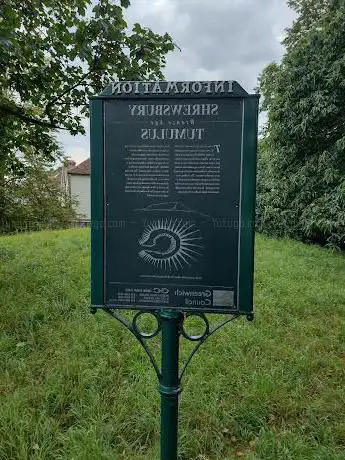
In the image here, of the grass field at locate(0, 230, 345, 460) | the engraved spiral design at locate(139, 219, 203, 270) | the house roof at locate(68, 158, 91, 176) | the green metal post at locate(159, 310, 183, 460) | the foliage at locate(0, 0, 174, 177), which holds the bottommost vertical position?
the grass field at locate(0, 230, 345, 460)

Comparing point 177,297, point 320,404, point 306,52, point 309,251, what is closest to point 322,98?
point 306,52

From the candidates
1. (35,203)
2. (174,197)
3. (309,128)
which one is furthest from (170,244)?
(35,203)

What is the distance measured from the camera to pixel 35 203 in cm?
1947

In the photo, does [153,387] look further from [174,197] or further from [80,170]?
[80,170]

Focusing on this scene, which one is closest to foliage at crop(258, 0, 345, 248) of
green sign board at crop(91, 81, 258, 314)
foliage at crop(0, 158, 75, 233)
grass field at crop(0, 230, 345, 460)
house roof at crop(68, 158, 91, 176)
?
grass field at crop(0, 230, 345, 460)

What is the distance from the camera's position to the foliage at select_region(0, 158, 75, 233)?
17406 mm

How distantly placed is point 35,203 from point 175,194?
19.2 metres

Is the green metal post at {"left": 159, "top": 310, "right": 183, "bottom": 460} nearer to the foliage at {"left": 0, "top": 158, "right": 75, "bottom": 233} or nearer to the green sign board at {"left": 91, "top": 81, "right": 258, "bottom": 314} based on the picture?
the green sign board at {"left": 91, "top": 81, "right": 258, "bottom": 314}

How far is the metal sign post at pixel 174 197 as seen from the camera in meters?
1.61

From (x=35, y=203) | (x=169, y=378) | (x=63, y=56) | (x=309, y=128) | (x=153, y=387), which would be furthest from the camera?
(x=35, y=203)

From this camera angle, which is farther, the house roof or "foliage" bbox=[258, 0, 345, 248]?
the house roof

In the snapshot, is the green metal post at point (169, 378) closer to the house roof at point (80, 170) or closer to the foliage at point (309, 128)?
the foliage at point (309, 128)

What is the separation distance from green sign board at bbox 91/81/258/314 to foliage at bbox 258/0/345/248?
8208mm

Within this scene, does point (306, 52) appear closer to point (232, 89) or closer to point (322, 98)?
point (322, 98)
